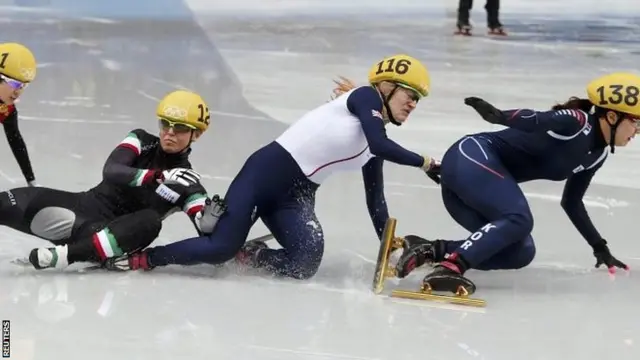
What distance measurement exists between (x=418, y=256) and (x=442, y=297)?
29cm

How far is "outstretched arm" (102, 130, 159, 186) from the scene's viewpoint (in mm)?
3420

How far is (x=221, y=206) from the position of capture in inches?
137

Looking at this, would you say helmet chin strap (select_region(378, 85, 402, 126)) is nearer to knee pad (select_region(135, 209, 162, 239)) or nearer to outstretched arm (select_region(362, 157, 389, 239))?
outstretched arm (select_region(362, 157, 389, 239))

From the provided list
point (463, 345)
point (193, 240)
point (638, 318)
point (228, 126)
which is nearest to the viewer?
point (463, 345)

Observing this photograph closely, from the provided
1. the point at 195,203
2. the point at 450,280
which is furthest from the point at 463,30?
the point at 450,280

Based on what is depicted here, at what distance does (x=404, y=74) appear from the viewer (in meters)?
3.52

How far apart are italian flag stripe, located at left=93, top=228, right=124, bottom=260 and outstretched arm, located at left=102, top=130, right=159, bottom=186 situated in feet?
0.66

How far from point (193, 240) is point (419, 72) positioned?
40.1 inches

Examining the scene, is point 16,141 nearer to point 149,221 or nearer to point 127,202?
point 127,202

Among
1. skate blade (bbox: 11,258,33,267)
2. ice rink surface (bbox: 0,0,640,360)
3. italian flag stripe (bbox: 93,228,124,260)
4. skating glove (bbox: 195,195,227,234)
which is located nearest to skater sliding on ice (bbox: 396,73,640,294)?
ice rink surface (bbox: 0,0,640,360)

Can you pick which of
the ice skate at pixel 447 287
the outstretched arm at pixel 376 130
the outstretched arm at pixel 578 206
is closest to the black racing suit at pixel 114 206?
the outstretched arm at pixel 376 130

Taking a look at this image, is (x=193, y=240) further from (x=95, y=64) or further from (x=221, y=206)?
(x=95, y=64)

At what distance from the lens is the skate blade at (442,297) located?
3205mm

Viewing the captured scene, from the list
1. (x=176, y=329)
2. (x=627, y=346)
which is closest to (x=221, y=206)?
(x=176, y=329)
